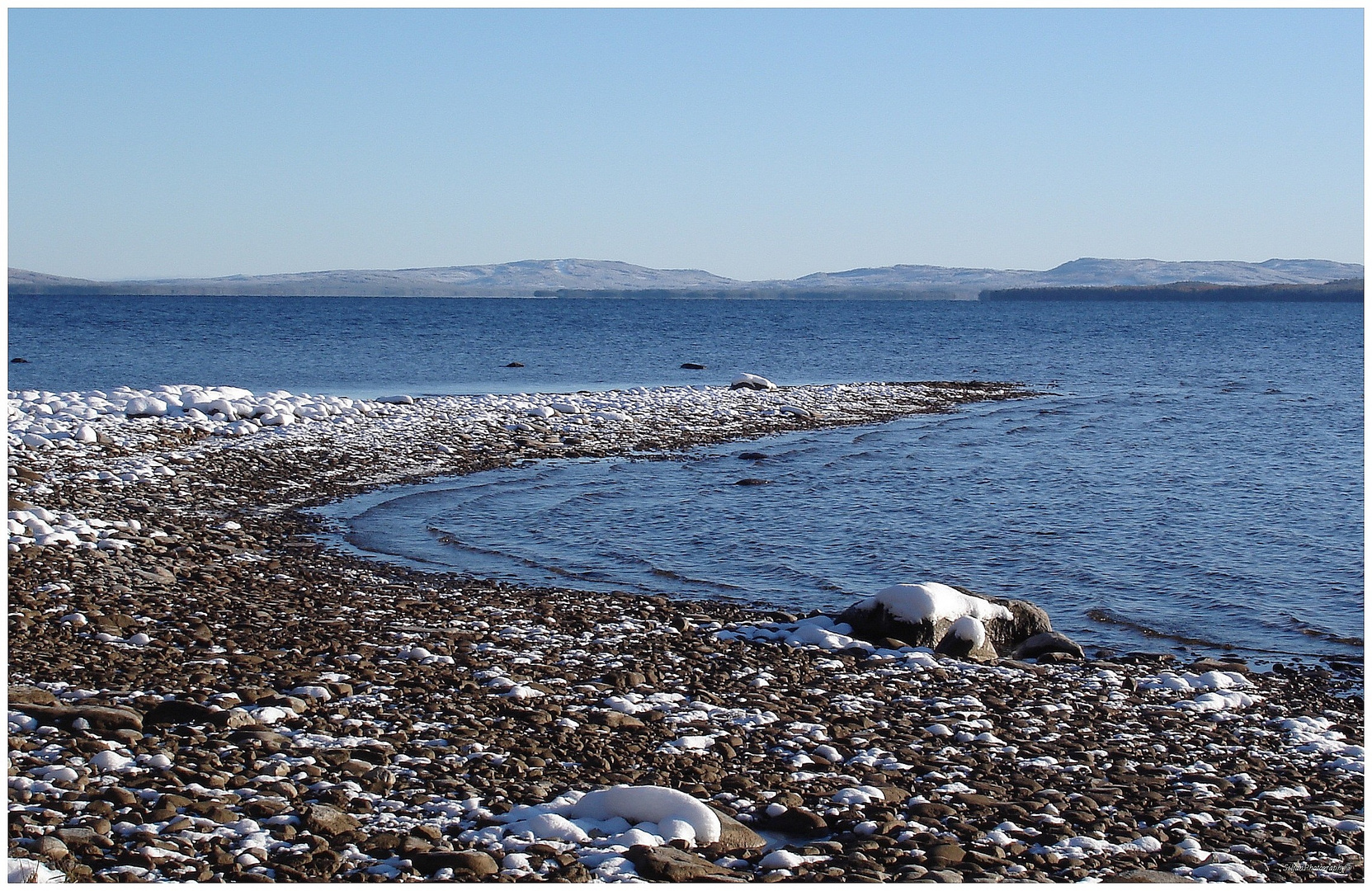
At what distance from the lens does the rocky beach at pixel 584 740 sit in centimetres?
659

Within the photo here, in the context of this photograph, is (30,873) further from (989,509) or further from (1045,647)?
(989,509)

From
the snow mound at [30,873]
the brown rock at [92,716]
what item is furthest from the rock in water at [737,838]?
the brown rock at [92,716]

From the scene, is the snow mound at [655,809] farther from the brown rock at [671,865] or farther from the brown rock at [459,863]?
the brown rock at [459,863]

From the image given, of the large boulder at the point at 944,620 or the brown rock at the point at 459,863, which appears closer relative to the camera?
the brown rock at the point at 459,863

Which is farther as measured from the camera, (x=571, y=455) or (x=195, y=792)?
(x=571, y=455)

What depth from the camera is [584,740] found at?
8492 millimetres

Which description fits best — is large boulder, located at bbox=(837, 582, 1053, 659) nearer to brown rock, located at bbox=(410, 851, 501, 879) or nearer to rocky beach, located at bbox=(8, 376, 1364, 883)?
rocky beach, located at bbox=(8, 376, 1364, 883)

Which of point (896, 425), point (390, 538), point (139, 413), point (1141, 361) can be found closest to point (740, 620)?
point (390, 538)

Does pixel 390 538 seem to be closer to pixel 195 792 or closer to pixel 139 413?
pixel 195 792

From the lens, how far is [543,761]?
8016mm

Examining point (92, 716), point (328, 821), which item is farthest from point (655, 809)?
point (92, 716)

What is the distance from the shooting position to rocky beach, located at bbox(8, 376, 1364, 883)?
6594mm

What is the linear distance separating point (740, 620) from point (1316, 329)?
388 ft

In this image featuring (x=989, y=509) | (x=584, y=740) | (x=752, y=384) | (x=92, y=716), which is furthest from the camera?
(x=752, y=384)
